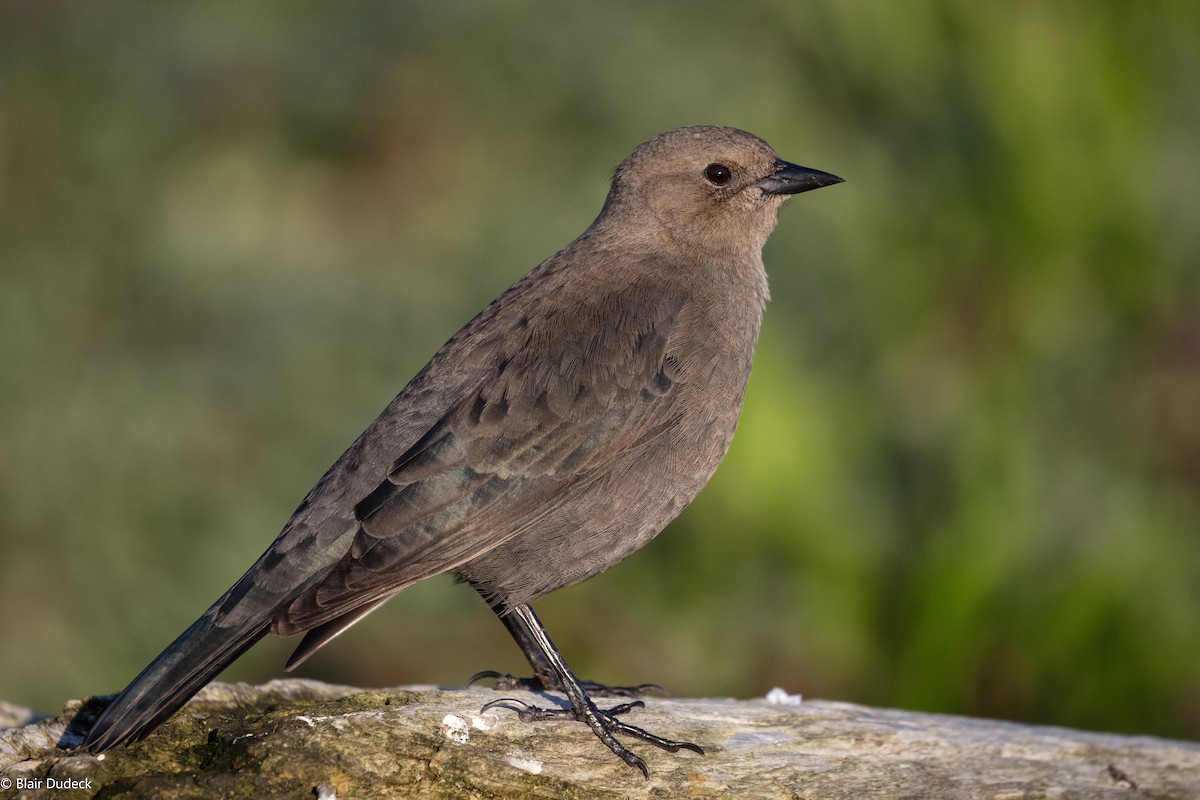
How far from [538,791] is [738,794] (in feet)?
1.89

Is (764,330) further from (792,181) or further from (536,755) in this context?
(536,755)

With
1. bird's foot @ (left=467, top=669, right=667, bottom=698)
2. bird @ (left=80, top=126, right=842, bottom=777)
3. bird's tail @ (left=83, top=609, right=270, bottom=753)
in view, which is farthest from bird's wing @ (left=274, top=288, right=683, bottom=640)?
bird's foot @ (left=467, top=669, right=667, bottom=698)

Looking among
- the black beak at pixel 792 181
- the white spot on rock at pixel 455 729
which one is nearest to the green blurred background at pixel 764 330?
the black beak at pixel 792 181

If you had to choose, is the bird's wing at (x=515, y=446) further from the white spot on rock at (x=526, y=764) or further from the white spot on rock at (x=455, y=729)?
the white spot on rock at (x=526, y=764)

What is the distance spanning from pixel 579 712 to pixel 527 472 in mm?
742

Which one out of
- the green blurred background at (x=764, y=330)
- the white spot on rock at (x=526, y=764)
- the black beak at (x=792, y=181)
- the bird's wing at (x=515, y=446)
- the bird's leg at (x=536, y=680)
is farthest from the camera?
the green blurred background at (x=764, y=330)

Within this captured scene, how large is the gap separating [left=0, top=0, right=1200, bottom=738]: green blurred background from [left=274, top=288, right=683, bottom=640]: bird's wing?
228 cm

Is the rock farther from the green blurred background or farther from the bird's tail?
the green blurred background

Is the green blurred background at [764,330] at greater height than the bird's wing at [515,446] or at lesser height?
greater

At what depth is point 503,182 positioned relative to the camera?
8.62 metres

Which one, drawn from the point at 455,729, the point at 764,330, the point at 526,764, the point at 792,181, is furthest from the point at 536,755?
the point at 764,330

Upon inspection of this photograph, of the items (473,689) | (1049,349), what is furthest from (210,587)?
(1049,349)

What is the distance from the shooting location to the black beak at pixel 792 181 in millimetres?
5320

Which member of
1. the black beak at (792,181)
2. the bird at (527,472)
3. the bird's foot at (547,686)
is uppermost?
the black beak at (792,181)
